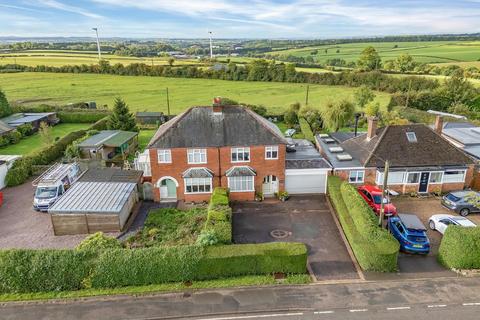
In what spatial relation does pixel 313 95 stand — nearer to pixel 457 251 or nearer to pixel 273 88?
pixel 273 88

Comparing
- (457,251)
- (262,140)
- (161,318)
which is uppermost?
(262,140)

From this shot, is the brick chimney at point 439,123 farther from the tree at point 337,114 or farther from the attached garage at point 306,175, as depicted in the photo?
the tree at point 337,114

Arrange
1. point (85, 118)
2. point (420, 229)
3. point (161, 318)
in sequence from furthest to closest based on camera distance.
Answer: point (85, 118)
point (420, 229)
point (161, 318)

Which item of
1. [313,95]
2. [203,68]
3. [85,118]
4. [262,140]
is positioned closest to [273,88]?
[313,95]

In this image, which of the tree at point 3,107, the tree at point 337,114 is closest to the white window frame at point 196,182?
the tree at point 337,114

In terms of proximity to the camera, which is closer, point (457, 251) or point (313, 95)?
point (457, 251)

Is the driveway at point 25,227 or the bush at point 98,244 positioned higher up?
the bush at point 98,244

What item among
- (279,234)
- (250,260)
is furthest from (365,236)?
(250,260)

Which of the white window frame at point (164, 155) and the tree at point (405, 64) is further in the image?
the tree at point (405, 64)
